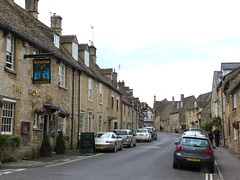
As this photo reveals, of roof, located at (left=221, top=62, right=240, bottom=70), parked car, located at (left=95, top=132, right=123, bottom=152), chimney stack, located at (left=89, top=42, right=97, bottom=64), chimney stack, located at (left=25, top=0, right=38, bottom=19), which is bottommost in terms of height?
parked car, located at (left=95, top=132, right=123, bottom=152)

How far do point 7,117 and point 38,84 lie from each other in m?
3.47

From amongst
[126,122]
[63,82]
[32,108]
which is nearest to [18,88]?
[32,108]

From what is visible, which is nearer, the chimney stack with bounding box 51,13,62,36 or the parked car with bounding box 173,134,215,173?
the parked car with bounding box 173,134,215,173

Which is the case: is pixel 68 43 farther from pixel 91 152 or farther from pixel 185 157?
pixel 185 157

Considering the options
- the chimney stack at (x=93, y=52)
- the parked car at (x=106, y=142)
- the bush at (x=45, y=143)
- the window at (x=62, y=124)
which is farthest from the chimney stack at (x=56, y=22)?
the bush at (x=45, y=143)

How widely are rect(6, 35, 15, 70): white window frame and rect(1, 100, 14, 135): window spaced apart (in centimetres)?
196

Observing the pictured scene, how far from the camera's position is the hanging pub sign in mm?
15180

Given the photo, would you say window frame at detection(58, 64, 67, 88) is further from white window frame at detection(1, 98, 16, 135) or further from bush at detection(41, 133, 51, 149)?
white window frame at detection(1, 98, 16, 135)

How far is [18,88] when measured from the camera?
1515cm

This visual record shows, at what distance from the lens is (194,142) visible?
12.9 m

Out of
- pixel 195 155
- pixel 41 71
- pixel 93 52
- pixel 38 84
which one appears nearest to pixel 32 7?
pixel 38 84

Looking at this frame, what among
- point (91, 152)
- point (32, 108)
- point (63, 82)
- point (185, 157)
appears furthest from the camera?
point (63, 82)

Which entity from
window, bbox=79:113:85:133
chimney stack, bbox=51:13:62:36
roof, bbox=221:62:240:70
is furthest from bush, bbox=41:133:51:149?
roof, bbox=221:62:240:70

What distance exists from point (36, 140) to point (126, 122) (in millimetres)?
27747
